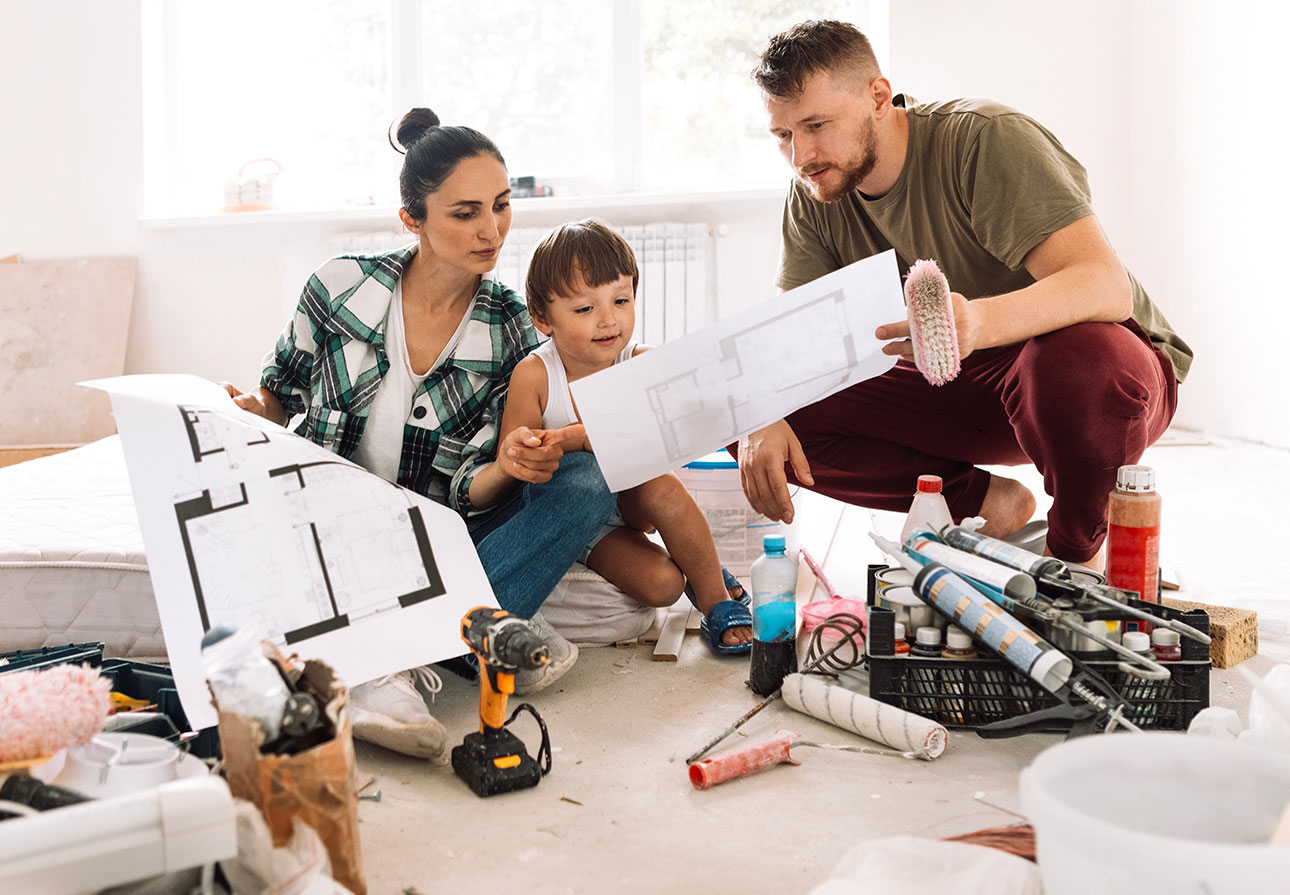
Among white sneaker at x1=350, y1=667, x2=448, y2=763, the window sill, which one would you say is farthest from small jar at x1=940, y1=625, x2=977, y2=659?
the window sill

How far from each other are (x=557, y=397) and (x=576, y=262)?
20 centimetres

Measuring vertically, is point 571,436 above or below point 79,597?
above

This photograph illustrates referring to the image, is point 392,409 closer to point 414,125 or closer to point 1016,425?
point 414,125

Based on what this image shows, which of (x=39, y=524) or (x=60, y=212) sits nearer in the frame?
(x=39, y=524)

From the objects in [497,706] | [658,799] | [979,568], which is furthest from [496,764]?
[979,568]

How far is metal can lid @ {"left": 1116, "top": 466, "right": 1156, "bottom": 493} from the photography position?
1.32m

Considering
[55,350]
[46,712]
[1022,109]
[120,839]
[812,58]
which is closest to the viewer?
[120,839]

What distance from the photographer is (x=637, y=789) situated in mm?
1104

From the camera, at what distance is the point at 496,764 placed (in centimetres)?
110

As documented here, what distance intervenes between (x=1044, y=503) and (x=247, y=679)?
2.25 m

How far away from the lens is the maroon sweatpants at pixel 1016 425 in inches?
57.6

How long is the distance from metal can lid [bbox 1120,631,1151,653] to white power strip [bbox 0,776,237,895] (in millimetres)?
914

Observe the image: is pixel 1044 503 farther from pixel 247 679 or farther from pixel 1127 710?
pixel 247 679

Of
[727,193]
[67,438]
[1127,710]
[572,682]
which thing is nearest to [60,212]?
[67,438]
